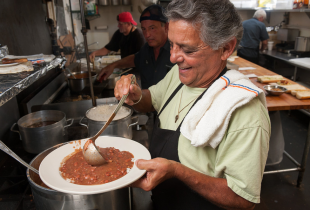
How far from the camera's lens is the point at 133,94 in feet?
4.84

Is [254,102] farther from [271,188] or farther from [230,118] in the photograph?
[271,188]

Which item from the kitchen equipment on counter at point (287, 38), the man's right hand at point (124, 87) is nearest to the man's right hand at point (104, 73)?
the man's right hand at point (124, 87)

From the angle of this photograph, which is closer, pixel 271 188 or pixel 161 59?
pixel 161 59

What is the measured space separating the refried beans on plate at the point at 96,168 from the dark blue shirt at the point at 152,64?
1487 millimetres

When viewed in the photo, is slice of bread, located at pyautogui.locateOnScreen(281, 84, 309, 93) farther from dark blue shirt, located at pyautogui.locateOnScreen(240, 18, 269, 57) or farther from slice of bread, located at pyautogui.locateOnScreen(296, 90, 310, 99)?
dark blue shirt, located at pyautogui.locateOnScreen(240, 18, 269, 57)

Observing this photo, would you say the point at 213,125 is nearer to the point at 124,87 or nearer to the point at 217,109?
the point at 217,109

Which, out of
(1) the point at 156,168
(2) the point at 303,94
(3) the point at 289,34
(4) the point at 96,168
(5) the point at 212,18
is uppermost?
(5) the point at 212,18

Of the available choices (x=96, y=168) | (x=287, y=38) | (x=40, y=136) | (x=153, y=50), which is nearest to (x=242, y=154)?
(x=96, y=168)

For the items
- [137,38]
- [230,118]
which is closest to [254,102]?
[230,118]

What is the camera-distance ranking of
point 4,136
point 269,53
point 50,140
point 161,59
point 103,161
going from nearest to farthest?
1. point 103,161
2. point 50,140
3. point 4,136
4. point 161,59
5. point 269,53

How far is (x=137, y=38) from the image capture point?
13.9ft

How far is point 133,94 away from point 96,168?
21.4 inches

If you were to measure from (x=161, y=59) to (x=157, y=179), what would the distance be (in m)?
1.89

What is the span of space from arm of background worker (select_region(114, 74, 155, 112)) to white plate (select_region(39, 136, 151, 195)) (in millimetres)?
271
